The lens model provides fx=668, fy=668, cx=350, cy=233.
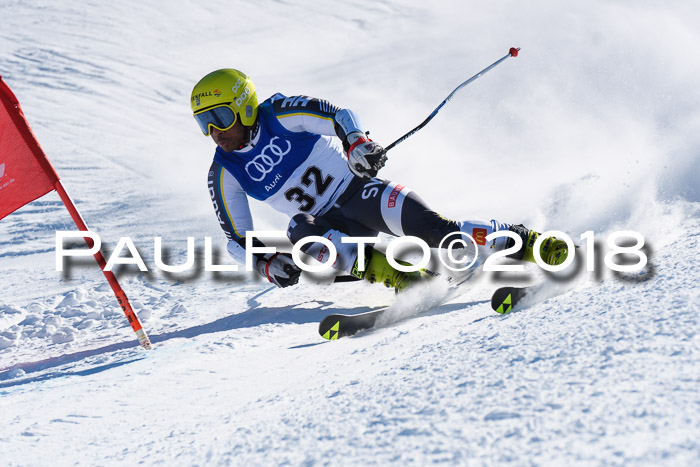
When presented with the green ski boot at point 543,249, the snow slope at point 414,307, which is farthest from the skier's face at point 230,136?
the green ski boot at point 543,249

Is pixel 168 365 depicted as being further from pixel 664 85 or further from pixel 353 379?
pixel 664 85

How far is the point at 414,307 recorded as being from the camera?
3.90m

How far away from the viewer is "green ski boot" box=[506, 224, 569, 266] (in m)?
3.38

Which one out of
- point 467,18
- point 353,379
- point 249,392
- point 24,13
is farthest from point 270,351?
point 24,13

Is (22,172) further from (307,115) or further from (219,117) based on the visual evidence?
(307,115)

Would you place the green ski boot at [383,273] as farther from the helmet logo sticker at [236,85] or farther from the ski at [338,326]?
the helmet logo sticker at [236,85]

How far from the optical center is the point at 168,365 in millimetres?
3510

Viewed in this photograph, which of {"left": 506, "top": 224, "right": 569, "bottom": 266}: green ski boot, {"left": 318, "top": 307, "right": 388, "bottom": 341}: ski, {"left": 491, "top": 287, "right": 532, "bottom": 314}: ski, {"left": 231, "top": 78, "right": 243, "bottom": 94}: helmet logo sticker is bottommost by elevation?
{"left": 318, "top": 307, "right": 388, "bottom": 341}: ski

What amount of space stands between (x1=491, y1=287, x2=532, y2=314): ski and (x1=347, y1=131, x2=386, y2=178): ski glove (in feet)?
3.35

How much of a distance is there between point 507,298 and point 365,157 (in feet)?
3.66

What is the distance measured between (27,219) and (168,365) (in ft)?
23.3

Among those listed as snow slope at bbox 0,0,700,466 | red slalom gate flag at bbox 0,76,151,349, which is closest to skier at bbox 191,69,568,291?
snow slope at bbox 0,0,700,466

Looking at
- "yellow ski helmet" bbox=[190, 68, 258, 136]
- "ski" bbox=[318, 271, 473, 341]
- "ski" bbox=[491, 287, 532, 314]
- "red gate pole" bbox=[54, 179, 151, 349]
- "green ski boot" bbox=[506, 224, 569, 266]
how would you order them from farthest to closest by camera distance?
"red gate pole" bbox=[54, 179, 151, 349], "yellow ski helmet" bbox=[190, 68, 258, 136], "ski" bbox=[318, 271, 473, 341], "green ski boot" bbox=[506, 224, 569, 266], "ski" bbox=[491, 287, 532, 314]

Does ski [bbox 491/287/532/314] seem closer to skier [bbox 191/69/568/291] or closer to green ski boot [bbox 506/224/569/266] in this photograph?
green ski boot [bbox 506/224/569/266]
